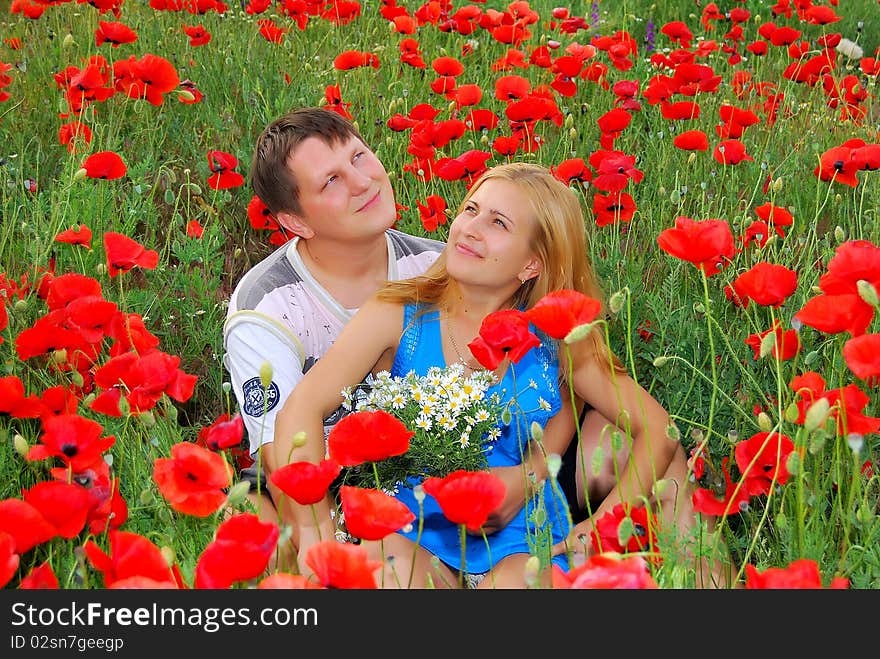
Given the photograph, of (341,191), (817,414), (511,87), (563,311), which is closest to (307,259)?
(341,191)

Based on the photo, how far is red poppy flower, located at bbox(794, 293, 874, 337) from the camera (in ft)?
6.14

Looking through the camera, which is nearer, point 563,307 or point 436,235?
point 563,307

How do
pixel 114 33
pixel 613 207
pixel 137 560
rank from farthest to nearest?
1. pixel 114 33
2. pixel 613 207
3. pixel 137 560

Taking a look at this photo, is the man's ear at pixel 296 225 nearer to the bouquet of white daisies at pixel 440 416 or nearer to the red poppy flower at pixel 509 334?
the bouquet of white daisies at pixel 440 416

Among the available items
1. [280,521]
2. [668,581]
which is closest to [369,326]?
[280,521]

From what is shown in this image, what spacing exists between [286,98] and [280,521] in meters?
Result: 1.93

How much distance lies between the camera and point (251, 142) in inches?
150

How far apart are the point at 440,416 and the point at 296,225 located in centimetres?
83

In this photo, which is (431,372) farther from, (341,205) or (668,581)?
(668,581)

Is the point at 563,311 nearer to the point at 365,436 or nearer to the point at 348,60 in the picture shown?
the point at 365,436

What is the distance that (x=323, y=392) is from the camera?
2.56 m

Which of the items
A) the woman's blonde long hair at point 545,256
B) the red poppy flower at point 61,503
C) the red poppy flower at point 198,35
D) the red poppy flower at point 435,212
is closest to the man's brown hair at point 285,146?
the red poppy flower at point 435,212

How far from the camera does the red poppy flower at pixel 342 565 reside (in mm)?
1402

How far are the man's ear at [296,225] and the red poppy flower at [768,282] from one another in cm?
127
